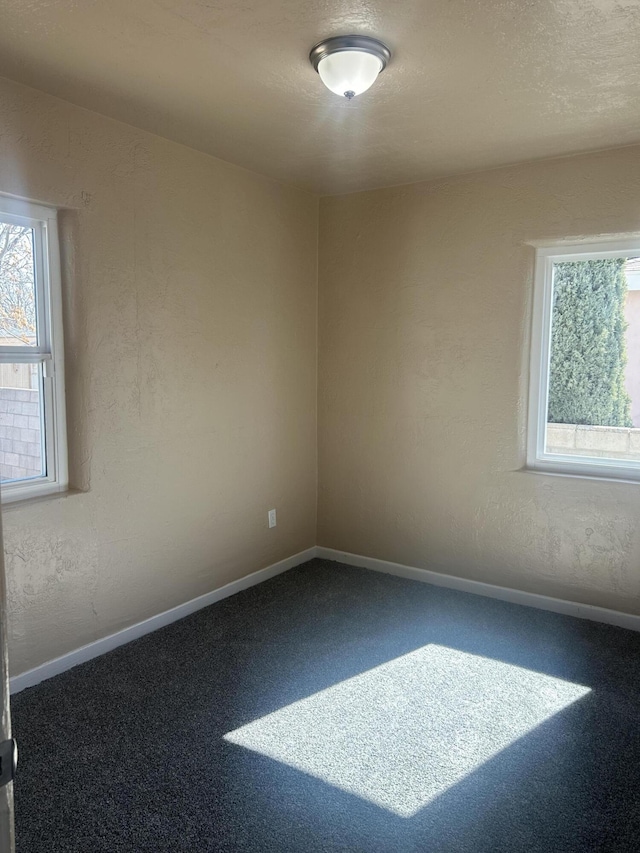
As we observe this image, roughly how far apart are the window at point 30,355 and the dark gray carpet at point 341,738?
941 millimetres

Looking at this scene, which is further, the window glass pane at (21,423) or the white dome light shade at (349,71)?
the window glass pane at (21,423)

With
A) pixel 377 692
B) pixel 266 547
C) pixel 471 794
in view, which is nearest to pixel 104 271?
pixel 266 547

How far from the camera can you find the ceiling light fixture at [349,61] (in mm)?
2119

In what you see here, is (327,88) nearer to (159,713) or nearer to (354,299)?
(354,299)

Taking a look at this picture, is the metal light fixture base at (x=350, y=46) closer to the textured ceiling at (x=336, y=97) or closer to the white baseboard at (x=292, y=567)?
the textured ceiling at (x=336, y=97)

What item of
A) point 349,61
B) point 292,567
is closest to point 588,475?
point 292,567

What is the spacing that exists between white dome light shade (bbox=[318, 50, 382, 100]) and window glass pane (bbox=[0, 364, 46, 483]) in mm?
1677

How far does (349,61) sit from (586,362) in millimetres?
2055

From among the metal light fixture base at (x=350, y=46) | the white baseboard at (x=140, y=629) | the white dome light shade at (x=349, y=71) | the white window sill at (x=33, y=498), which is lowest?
the white baseboard at (x=140, y=629)

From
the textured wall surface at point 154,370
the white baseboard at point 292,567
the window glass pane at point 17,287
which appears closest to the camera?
the window glass pane at point 17,287

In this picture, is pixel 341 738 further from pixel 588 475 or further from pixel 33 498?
pixel 588 475

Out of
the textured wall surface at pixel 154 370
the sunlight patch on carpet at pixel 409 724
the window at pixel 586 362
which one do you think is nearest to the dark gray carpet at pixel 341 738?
the sunlight patch on carpet at pixel 409 724

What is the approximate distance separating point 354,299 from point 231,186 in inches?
41.7

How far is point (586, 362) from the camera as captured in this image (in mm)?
3418
